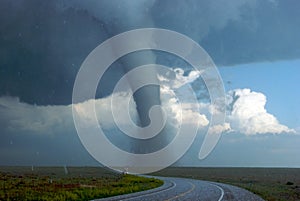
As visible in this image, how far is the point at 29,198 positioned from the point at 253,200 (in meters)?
14.3

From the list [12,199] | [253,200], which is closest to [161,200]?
[253,200]

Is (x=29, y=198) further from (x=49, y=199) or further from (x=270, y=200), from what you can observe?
A: (x=270, y=200)

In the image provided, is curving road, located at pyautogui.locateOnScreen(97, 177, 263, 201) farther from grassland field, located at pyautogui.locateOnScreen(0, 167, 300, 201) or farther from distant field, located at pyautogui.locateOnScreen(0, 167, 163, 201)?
distant field, located at pyautogui.locateOnScreen(0, 167, 163, 201)

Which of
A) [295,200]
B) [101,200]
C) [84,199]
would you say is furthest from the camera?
[295,200]

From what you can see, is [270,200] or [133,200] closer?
[133,200]

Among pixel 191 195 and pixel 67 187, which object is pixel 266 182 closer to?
pixel 67 187

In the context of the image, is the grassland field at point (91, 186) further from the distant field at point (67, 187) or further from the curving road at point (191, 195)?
the curving road at point (191, 195)

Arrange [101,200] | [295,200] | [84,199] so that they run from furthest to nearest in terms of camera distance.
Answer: [295,200]
[84,199]
[101,200]

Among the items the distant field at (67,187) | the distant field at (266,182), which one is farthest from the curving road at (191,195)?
Result: the distant field at (67,187)

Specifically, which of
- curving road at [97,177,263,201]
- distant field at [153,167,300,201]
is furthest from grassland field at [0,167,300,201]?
curving road at [97,177,263,201]

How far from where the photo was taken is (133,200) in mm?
28094

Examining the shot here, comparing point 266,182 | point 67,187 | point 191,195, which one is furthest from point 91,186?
point 266,182

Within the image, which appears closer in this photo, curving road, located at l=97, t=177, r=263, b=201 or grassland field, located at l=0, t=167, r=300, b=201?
curving road, located at l=97, t=177, r=263, b=201

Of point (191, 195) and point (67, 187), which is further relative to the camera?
point (67, 187)
